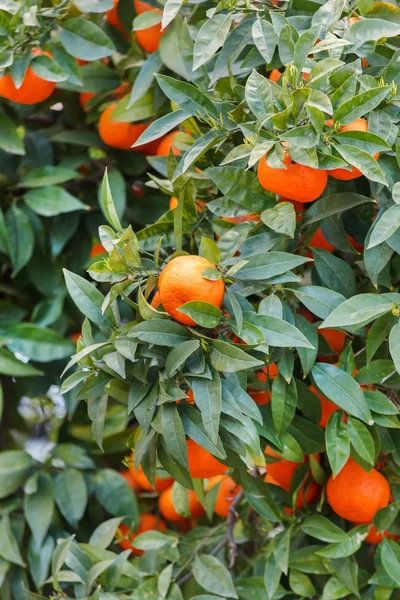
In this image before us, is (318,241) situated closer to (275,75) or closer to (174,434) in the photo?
(275,75)

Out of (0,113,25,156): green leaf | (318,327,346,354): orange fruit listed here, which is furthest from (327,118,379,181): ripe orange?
(0,113,25,156): green leaf

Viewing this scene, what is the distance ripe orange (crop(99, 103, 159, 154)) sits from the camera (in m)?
1.14

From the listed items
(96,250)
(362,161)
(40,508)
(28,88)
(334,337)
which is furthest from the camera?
(96,250)

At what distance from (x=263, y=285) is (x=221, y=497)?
1.74 ft

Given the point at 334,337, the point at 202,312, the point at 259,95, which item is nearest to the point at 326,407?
the point at 334,337

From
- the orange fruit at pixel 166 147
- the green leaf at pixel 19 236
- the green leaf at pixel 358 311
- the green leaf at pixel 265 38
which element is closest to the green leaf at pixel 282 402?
the green leaf at pixel 358 311

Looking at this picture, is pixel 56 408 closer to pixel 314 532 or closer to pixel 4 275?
pixel 4 275

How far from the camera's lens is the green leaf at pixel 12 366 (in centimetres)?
107

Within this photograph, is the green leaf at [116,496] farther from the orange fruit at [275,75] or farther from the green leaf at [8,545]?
the orange fruit at [275,75]

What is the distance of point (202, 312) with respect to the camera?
2.29 feet

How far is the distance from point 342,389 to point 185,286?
208 millimetres

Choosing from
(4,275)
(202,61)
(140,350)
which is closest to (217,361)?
(140,350)

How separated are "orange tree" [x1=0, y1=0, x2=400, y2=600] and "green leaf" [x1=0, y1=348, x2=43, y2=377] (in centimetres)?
5

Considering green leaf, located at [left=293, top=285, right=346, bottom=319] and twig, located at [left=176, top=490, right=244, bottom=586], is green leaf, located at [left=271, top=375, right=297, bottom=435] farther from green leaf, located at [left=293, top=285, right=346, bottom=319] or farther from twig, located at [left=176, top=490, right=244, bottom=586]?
twig, located at [left=176, top=490, right=244, bottom=586]
